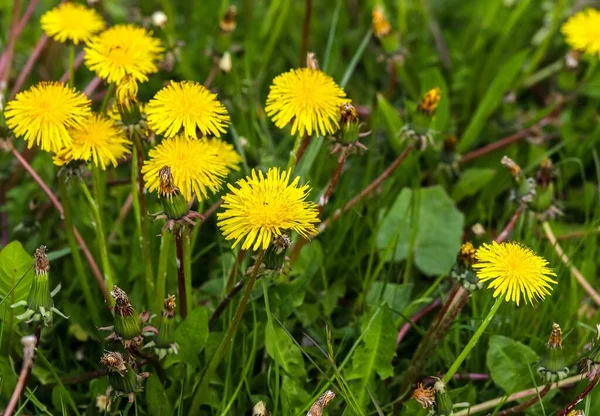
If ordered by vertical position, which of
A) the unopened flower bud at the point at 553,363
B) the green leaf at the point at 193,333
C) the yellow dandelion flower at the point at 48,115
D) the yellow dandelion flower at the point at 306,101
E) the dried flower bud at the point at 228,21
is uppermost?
the dried flower bud at the point at 228,21

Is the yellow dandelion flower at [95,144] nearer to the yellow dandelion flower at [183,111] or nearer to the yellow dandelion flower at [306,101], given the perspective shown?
the yellow dandelion flower at [183,111]

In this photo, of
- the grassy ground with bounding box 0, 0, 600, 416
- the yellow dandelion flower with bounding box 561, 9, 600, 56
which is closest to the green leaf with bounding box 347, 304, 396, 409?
the grassy ground with bounding box 0, 0, 600, 416

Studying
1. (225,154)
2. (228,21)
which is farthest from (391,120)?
(225,154)

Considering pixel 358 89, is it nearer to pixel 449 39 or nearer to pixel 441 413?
pixel 449 39

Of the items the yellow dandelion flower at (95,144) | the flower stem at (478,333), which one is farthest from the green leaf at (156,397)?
the flower stem at (478,333)

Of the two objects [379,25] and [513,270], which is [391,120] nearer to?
[379,25]

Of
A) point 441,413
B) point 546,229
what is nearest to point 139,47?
point 441,413

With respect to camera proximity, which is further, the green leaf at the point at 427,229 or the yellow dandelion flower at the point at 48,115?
the green leaf at the point at 427,229
